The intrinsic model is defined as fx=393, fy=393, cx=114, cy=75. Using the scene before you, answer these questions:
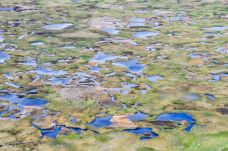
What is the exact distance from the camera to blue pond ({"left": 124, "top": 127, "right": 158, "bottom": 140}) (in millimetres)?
8648

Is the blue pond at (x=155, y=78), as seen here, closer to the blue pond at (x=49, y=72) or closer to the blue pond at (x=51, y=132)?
the blue pond at (x=49, y=72)

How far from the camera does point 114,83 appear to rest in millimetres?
12039

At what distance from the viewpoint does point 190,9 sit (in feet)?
81.7

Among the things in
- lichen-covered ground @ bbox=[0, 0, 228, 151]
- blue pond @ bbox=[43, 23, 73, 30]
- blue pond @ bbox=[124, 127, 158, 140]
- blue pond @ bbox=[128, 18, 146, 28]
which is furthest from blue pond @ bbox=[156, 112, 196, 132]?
blue pond @ bbox=[43, 23, 73, 30]

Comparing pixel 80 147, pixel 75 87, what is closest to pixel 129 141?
pixel 80 147

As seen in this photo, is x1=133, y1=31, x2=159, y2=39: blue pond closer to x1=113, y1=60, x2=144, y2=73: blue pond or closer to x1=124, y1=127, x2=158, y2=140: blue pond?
x1=113, y1=60, x2=144, y2=73: blue pond

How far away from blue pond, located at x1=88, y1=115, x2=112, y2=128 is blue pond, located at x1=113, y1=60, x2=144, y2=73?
3823 millimetres

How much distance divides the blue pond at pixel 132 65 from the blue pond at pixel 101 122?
3823mm

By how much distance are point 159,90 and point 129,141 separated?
10.5ft

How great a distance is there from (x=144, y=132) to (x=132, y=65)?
5.20 m

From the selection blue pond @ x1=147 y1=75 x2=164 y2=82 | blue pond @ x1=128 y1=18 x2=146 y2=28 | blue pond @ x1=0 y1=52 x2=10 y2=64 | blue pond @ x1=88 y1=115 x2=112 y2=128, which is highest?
blue pond @ x1=128 y1=18 x2=146 y2=28

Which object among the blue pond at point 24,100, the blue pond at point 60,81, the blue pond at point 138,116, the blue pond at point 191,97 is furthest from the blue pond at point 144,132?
the blue pond at point 60,81

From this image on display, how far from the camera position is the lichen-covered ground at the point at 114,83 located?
28.3ft

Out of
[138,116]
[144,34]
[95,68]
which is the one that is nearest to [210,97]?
[138,116]
